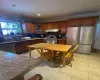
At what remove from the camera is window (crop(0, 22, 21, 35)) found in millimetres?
4133

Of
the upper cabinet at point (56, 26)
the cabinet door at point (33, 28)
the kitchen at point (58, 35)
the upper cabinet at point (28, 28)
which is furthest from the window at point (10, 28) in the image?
the upper cabinet at point (56, 26)

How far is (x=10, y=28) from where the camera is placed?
4.42 metres

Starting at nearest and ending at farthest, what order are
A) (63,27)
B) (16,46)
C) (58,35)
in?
(16,46) → (63,27) → (58,35)

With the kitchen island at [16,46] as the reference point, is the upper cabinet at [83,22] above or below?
above

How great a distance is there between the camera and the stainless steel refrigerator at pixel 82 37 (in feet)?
12.9

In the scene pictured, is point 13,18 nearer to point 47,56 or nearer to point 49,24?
point 49,24

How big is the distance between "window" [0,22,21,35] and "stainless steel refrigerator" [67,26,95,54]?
131 inches

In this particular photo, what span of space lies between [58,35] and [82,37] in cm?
186

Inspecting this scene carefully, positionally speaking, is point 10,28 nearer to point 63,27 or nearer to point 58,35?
point 58,35

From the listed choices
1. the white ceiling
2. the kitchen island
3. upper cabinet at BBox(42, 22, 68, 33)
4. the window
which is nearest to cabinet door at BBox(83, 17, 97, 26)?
the white ceiling

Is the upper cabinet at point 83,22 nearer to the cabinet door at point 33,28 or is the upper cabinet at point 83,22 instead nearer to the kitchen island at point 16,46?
the kitchen island at point 16,46

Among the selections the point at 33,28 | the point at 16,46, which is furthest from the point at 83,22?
the point at 16,46

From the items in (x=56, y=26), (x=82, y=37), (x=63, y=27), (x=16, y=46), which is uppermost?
(x=56, y=26)

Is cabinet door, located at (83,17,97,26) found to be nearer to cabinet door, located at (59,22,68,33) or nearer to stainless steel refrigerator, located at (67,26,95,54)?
stainless steel refrigerator, located at (67,26,95,54)
